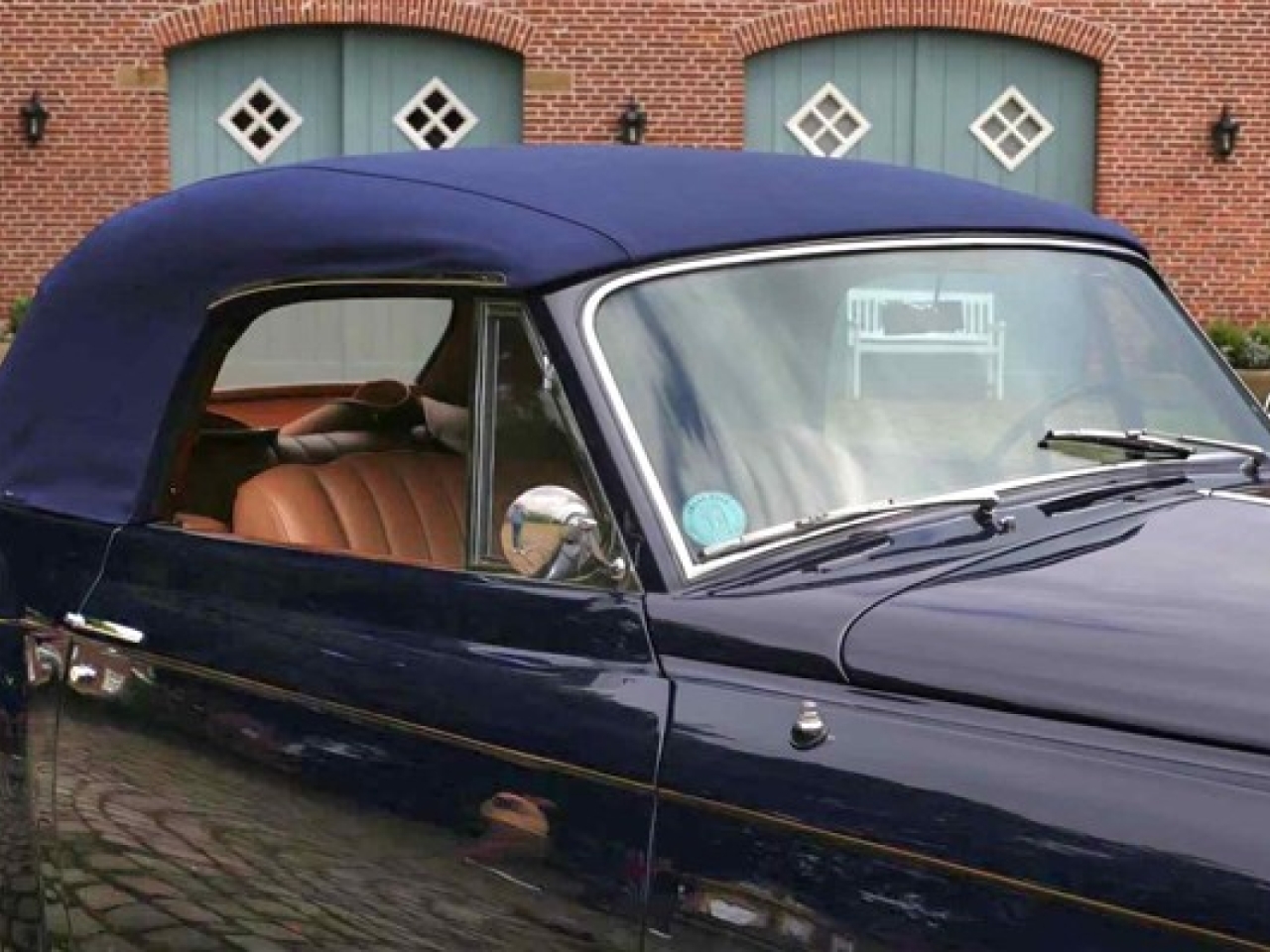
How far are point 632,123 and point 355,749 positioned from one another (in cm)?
1520

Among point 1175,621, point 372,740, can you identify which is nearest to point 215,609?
point 372,740

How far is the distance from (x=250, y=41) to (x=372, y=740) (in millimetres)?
15692

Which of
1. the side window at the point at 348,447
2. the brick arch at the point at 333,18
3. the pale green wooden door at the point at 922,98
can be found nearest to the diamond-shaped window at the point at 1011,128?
the pale green wooden door at the point at 922,98

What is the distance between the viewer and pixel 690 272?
2.80 metres

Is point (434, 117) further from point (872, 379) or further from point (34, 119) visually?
point (872, 379)

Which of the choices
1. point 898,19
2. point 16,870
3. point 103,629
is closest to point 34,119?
point 898,19

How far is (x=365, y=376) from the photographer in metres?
4.13

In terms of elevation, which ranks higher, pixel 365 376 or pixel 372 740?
pixel 365 376

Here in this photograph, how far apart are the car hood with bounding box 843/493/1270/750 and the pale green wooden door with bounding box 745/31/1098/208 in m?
15.4

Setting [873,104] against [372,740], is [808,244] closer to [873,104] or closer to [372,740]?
[372,740]

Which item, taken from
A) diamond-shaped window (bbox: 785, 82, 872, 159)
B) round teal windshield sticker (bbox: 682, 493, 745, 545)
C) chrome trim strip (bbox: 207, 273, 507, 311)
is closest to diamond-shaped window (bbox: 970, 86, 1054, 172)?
diamond-shaped window (bbox: 785, 82, 872, 159)

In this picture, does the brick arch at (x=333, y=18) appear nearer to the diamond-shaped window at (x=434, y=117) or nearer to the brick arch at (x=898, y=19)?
the diamond-shaped window at (x=434, y=117)

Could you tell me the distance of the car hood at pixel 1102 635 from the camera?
1.99m

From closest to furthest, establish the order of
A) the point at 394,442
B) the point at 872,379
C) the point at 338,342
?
1. the point at 872,379
2. the point at 338,342
3. the point at 394,442
